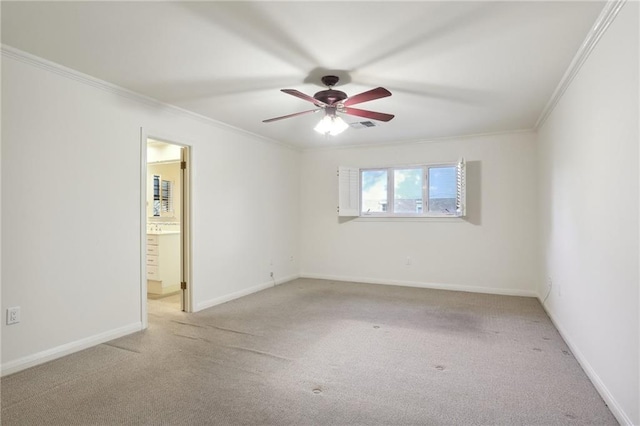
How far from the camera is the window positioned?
5406 mm

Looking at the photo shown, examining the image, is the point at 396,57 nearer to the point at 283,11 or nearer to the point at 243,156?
the point at 283,11

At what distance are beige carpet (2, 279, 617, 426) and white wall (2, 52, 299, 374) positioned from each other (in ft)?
0.98

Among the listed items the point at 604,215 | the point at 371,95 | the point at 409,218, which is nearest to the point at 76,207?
the point at 371,95

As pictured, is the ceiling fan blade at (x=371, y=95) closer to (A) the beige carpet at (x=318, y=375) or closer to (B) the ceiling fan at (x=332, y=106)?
(B) the ceiling fan at (x=332, y=106)

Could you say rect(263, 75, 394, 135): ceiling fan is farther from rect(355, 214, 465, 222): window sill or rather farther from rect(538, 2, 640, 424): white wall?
rect(355, 214, 465, 222): window sill

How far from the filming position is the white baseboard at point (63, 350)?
8.37 feet

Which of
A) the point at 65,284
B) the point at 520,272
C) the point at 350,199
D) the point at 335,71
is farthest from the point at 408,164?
the point at 65,284

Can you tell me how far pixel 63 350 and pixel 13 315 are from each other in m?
0.49

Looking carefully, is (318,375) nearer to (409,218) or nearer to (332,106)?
(332,106)

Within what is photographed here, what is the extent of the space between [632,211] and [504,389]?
1.32 meters

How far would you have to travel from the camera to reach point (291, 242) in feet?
20.2

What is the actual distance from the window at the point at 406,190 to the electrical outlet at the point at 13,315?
13.5ft

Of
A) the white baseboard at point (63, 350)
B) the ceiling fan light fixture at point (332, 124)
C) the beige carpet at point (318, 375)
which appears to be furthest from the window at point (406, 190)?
the white baseboard at point (63, 350)

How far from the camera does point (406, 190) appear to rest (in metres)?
5.74
